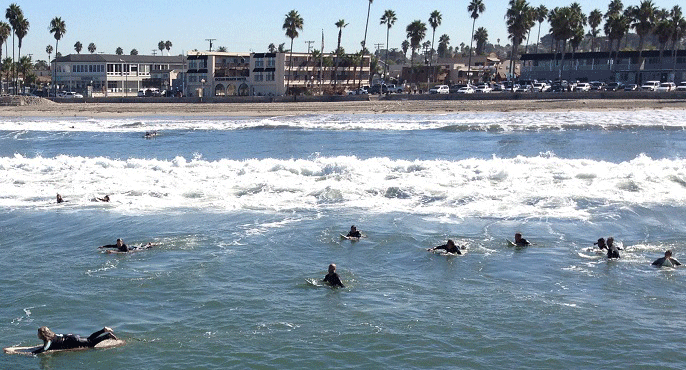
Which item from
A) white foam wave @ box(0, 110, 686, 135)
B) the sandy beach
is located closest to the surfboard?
white foam wave @ box(0, 110, 686, 135)

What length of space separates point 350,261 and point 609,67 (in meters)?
87.8

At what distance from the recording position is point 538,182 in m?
33.3

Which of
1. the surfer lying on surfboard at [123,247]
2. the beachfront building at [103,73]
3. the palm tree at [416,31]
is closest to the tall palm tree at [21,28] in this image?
the beachfront building at [103,73]

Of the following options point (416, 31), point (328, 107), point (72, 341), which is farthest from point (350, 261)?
point (416, 31)

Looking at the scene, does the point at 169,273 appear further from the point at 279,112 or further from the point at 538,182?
the point at 279,112

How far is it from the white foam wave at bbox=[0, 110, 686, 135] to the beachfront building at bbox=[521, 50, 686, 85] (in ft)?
97.3

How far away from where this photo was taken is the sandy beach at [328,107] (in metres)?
75.4

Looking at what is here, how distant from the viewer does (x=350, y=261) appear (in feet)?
71.7

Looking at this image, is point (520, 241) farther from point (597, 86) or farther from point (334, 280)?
point (597, 86)

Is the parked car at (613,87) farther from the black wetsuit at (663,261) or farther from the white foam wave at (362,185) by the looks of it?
the black wetsuit at (663,261)

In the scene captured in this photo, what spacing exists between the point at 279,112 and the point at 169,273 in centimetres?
6031

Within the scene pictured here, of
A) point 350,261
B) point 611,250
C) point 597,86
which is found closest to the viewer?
point 611,250

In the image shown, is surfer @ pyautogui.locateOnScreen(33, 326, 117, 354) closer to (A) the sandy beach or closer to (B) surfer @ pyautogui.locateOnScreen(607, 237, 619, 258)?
(B) surfer @ pyautogui.locateOnScreen(607, 237, 619, 258)

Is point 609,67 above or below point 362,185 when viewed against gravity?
above
